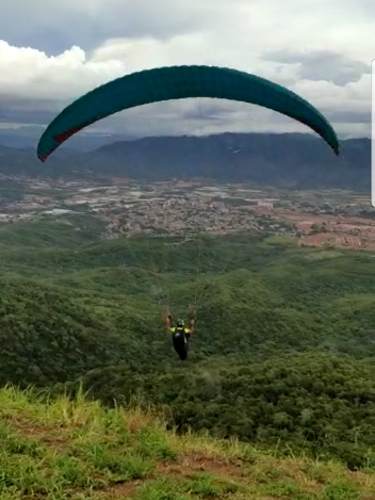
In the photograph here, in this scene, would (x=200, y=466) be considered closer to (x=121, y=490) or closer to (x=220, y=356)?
(x=121, y=490)

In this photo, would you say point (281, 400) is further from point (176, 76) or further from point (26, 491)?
point (26, 491)

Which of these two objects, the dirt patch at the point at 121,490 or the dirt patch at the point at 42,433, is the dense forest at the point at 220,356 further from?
the dirt patch at the point at 121,490

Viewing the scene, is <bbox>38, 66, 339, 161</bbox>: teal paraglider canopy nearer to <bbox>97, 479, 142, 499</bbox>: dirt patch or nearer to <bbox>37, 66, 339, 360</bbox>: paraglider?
<bbox>37, 66, 339, 360</bbox>: paraglider

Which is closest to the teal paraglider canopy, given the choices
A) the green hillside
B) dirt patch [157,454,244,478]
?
the green hillside

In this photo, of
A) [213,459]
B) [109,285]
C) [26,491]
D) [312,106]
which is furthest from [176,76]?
[109,285]

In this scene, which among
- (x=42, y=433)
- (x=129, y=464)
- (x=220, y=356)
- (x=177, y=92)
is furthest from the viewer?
(x=220, y=356)

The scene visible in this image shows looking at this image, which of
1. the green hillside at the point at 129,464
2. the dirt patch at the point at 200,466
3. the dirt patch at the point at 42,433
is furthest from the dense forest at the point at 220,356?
Answer: the dirt patch at the point at 200,466

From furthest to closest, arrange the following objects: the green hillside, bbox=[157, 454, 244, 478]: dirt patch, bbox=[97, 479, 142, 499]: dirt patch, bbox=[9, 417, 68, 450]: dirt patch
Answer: bbox=[9, 417, 68, 450]: dirt patch
bbox=[157, 454, 244, 478]: dirt patch
the green hillside
bbox=[97, 479, 142, 499]: dirt patch

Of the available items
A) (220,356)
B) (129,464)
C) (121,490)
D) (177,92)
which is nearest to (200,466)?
(129,464)
